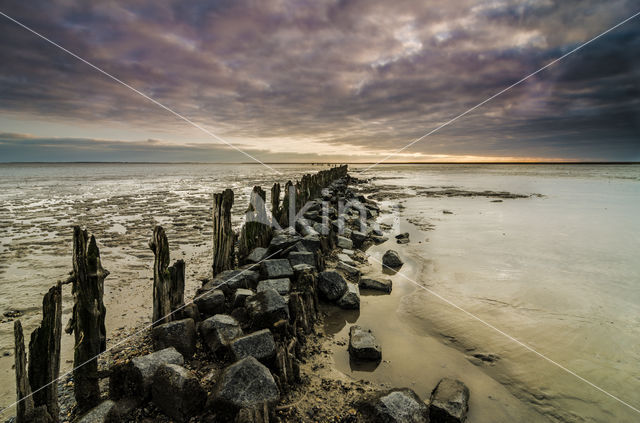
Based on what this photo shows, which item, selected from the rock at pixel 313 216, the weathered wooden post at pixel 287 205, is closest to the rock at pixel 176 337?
the weathered wooden post at pixel 287 205

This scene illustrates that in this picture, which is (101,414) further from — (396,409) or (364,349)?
(364,349)

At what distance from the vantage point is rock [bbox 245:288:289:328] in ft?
13.1

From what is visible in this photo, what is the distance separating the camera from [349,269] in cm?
692

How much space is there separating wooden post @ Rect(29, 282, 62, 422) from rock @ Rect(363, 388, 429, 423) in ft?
9.53

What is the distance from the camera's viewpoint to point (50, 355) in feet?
8.32

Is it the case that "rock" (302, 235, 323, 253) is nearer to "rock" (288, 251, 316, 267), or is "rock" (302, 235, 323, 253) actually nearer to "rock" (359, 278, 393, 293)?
"rock" (288, 251, 316, 267)

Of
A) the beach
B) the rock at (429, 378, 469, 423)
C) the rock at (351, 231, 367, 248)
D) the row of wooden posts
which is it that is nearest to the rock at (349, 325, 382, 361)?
the beach

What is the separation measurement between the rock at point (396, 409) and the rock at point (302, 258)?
12.0 feet

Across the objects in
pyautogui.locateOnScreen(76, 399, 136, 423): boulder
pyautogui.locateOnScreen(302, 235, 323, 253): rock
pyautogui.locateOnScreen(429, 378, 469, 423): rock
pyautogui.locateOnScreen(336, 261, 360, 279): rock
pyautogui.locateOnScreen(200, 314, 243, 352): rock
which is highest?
pyautogui.locateOnScreen(302, 235, 323, 253): rock

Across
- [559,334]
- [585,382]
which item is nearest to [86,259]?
[585,382]

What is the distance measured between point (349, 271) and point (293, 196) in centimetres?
523

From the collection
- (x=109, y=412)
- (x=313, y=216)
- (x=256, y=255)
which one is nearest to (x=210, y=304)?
(x=109, y=412)

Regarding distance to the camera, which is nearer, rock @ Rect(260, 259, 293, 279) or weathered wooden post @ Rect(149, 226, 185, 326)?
weathered wooden post @ Rect(149, 226, 185, 326)

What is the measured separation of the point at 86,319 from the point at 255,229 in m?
4.47
